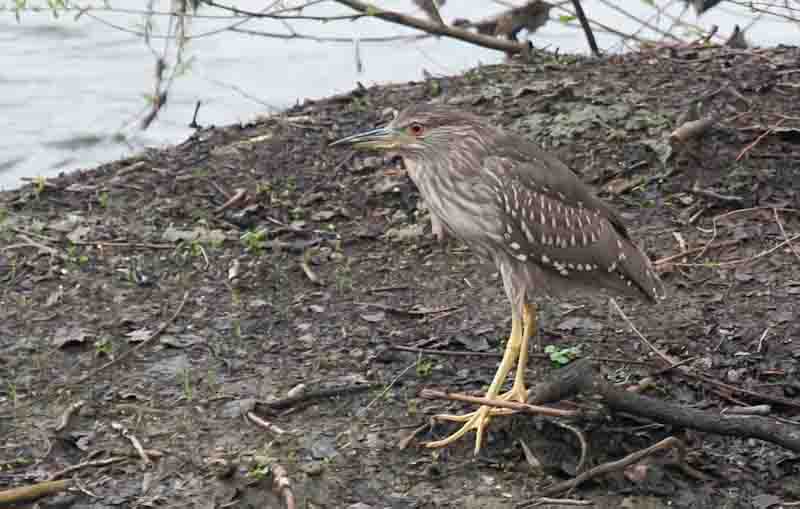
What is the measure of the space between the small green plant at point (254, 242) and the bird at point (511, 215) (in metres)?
1.38

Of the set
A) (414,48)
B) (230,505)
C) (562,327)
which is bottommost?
(230,505)

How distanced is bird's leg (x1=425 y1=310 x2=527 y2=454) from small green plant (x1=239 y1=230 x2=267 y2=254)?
5.47 feet

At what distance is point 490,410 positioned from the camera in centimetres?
506

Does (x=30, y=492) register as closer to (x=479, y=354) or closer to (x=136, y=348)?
(x=136, y=348)

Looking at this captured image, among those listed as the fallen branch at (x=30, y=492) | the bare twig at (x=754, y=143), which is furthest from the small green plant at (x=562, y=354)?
the fallen branch at (x=30, y=492)

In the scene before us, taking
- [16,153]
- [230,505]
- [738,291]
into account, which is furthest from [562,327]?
[16,153]

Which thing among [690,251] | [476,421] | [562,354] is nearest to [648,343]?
[562,354]

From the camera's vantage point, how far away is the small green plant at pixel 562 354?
18.5 feet

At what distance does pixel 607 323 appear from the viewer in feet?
19.5

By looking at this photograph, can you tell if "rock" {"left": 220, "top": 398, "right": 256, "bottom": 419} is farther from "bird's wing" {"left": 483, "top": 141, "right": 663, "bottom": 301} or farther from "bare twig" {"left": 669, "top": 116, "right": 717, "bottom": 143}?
"bare twig" {"left": 669, "top": 116, "right": 717, "bottom": 143}

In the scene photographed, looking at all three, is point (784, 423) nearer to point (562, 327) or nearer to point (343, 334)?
point (562, 327)

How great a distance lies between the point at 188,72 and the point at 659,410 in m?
6.92

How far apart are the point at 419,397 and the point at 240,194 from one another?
212 cm

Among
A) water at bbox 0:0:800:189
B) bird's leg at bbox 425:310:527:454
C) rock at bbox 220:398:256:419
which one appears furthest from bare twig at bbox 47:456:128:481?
water at bbox 0:0:800:189
